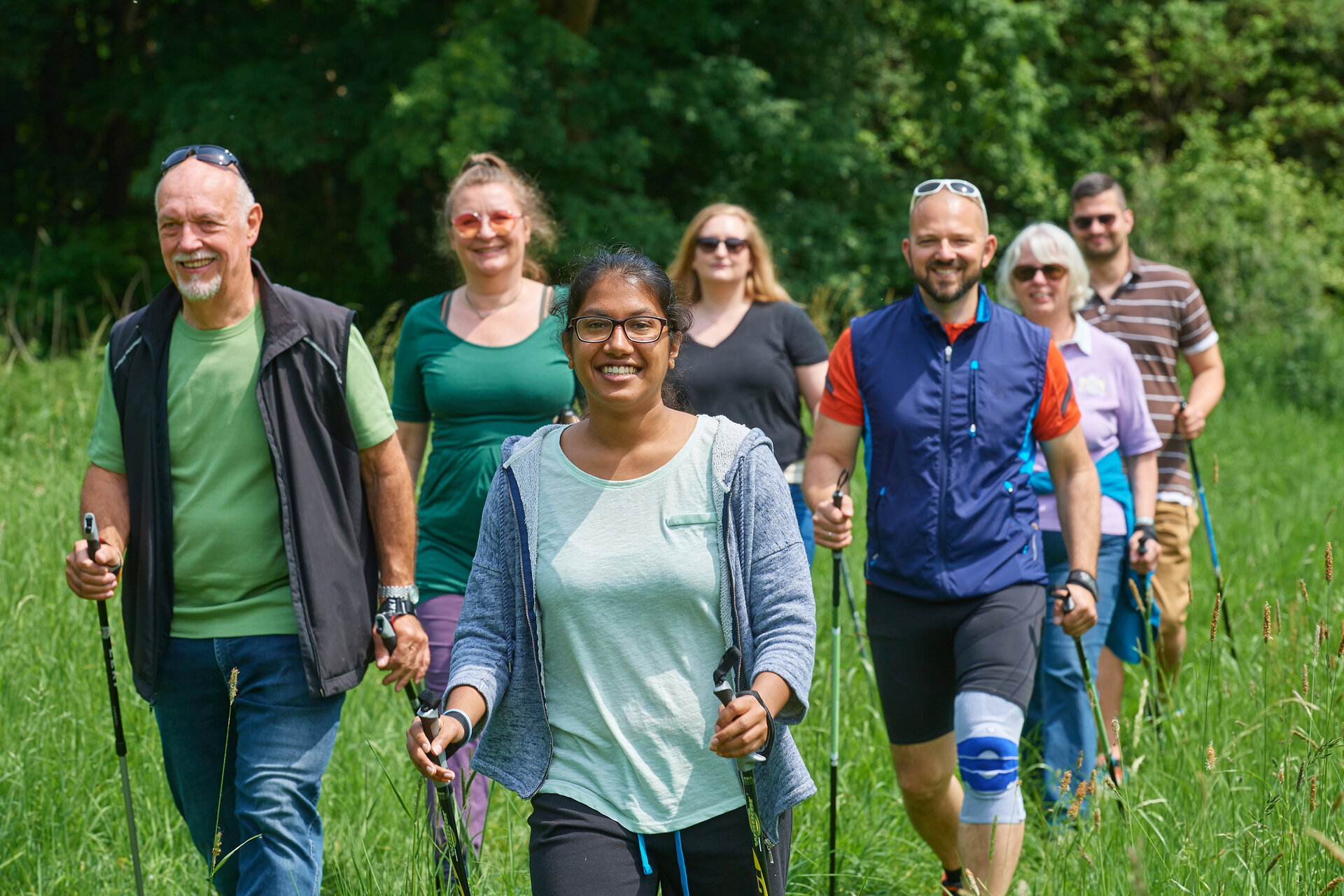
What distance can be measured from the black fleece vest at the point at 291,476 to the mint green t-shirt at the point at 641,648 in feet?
3.04

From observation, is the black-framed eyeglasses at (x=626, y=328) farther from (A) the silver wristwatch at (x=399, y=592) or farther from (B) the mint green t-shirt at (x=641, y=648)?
(A) the silver wristwatch at (x=399, y=592)

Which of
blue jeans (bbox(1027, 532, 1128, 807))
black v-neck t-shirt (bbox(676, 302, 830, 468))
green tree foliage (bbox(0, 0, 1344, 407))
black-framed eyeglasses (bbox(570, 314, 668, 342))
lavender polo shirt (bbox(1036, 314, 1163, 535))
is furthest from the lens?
green tree foliage (bbox(0, 0, 1344, 407))

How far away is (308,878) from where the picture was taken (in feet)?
10.6

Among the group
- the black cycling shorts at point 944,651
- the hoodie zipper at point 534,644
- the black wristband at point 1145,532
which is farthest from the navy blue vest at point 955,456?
the hoodie zipper at point 534,644

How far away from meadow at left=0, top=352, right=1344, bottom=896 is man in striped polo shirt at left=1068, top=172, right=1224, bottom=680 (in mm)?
368

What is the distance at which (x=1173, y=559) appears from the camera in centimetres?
555

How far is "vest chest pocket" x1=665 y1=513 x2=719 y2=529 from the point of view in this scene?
8.21 ft

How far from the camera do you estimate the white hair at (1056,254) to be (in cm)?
478

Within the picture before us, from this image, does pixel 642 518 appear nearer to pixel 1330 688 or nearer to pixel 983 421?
pixel 983 421

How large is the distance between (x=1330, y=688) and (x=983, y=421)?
1.12 m

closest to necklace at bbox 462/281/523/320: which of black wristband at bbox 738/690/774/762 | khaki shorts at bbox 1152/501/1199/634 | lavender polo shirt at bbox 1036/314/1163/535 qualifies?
lavender polo shirt at bbox 1036/314/1163/535

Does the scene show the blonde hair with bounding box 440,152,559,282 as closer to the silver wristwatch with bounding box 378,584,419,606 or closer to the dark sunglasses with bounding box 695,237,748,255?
the dark sunglasses with bounding box 695,237,748,255

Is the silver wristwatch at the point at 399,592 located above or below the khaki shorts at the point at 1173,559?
above

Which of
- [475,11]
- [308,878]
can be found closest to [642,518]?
[308,878]
